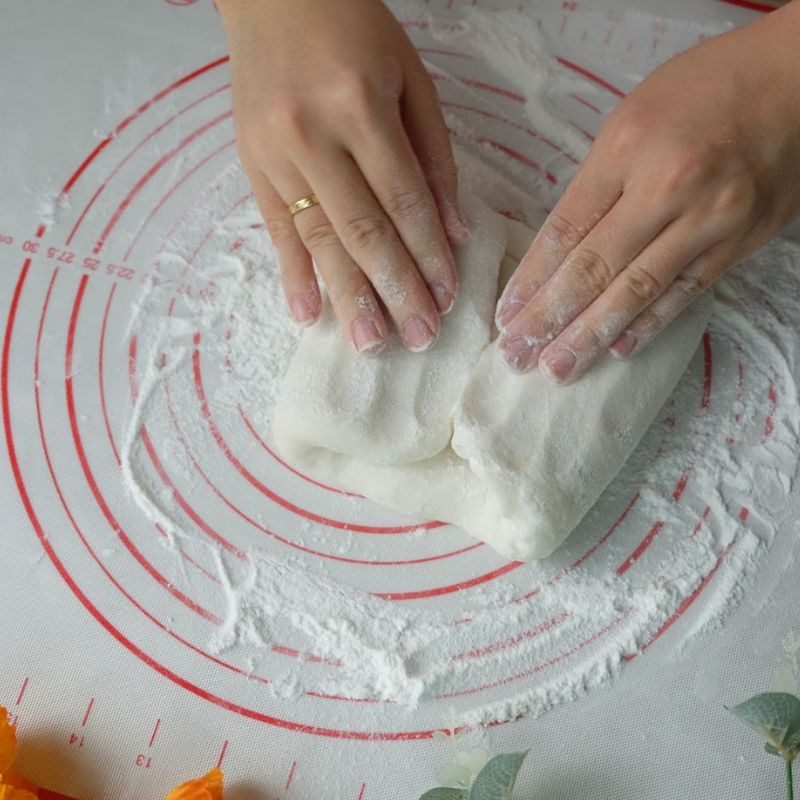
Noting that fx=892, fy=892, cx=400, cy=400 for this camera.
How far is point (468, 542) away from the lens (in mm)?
1282

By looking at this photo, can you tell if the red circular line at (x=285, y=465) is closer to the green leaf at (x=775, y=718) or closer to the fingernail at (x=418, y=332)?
the fingernail at (x=418, y=332)

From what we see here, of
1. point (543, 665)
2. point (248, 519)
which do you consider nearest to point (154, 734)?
point (248, 519)

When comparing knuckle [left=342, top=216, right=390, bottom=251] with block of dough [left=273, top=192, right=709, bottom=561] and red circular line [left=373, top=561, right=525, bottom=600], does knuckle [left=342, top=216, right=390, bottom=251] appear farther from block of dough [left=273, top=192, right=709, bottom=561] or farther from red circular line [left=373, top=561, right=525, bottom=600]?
red circular line [left=373, top=561, right=525, bottom=600]

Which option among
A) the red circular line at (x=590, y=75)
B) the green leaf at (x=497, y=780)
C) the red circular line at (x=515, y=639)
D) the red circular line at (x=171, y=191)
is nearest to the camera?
the green leaf at (x=497, y=780)

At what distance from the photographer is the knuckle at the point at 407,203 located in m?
1.18

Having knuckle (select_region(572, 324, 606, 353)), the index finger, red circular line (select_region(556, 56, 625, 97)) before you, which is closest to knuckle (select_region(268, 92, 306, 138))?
the index finger

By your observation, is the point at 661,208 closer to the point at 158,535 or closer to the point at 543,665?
the point at 543,665

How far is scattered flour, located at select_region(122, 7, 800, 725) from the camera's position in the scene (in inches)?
47.7

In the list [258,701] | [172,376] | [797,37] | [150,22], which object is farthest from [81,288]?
[797,37]

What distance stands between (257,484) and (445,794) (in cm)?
51

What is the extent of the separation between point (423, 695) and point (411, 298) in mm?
526

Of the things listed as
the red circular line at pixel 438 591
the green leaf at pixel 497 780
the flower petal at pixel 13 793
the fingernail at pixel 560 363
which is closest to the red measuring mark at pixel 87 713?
the flower petal at pixel 13 793

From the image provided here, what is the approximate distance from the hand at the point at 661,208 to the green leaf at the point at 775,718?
17.4 inches

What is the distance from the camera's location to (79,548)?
4.19 ft
